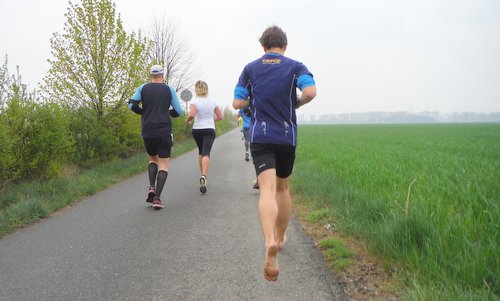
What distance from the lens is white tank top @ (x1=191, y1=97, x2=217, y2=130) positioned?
6.15m

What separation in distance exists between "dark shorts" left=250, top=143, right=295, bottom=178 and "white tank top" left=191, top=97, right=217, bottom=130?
139 inches

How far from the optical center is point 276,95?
108 inches

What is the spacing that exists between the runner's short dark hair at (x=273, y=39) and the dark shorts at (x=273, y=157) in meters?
0.87

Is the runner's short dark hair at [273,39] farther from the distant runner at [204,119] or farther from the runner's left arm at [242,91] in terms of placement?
the distant runner at [204,119]

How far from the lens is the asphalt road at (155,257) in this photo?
2.59 meters

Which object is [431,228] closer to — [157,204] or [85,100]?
[157,204]

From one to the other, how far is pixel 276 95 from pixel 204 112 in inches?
142

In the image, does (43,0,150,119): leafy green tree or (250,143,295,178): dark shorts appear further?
(43,0,150,119): leafy green tree

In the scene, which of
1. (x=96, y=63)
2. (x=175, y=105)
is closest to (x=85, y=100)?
(x=96, y=63)

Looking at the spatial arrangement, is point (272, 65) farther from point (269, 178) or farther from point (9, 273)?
point (9, 273)

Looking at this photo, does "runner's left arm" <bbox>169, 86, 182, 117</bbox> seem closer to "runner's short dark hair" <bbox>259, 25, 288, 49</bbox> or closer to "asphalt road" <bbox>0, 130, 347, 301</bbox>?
"asphalt road" <bbox>0, 130, 347, 301</bbox>

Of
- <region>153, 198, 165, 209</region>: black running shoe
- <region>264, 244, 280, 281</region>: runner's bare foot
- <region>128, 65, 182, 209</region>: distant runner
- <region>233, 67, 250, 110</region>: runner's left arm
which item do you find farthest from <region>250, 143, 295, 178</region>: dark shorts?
<region>153, 198, 165, 209</region>: black running shoe

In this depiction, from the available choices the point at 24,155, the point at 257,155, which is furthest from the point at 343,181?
the point at 24,155

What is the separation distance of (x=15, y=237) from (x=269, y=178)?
329 cm
